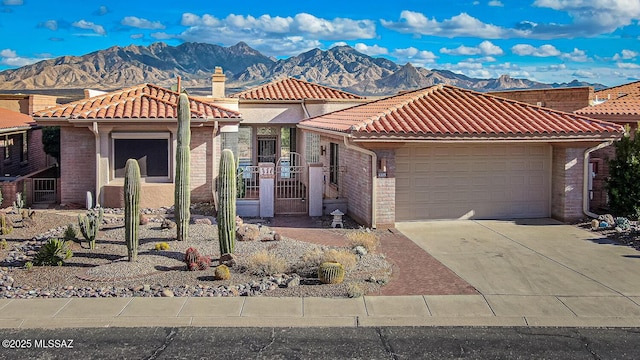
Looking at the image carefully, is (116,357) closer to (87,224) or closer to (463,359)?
(463,359)

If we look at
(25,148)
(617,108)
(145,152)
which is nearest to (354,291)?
(145,152)

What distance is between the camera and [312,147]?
2628cm

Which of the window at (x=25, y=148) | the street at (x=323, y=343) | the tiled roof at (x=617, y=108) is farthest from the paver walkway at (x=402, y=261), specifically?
the window at (x=25, y=148)

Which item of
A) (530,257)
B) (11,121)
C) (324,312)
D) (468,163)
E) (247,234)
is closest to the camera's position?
(324,312)

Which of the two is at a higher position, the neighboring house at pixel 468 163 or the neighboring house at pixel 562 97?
the neighboring house at pixel 562 97

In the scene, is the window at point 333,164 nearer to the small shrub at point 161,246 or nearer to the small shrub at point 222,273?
the small shrub at point 161,246

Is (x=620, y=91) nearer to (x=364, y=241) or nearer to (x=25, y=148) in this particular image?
(x=364, y=241)

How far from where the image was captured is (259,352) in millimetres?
8836

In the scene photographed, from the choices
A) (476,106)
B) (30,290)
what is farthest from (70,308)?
(476,106)

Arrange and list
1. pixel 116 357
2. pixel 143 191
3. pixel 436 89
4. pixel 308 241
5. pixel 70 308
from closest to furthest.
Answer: pixel 116 357 → pixel 70 308 → pixel 308 241 → pixel 143 191 → pixel 436 89

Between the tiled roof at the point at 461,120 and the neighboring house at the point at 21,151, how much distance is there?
9577 millimetres

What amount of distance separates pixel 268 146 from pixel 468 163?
472 inches

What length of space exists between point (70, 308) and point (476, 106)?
13.8m

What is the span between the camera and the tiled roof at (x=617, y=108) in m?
22.7
